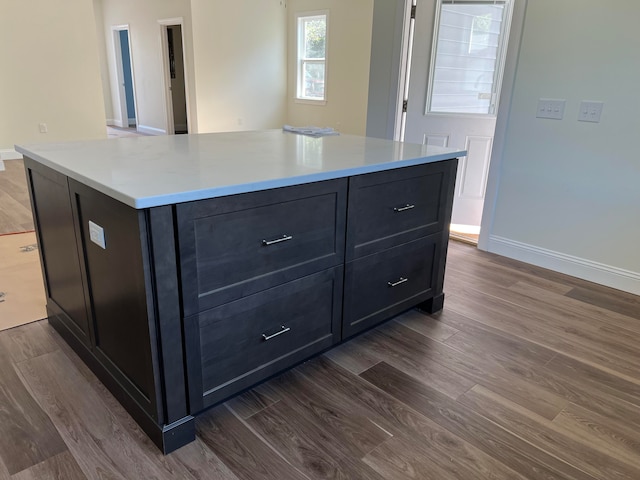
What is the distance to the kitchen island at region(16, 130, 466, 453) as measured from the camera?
4.68ft

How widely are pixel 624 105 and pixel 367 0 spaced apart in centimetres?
510

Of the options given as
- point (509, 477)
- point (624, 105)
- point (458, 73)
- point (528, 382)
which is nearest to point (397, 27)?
point (458, 73)

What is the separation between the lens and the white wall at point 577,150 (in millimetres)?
2818

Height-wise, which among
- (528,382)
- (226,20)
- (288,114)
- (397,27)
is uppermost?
(226,20)

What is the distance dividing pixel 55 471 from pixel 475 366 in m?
1.69

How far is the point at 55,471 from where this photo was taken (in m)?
1.48

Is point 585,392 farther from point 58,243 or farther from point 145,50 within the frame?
point 145,50

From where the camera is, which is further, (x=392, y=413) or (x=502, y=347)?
(x=502, y=347)

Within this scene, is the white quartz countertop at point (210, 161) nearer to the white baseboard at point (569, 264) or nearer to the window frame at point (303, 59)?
the white baseboard at point (569, 264)

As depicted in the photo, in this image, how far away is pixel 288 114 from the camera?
886cm

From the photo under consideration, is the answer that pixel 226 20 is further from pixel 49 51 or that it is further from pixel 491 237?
pixel 491 237

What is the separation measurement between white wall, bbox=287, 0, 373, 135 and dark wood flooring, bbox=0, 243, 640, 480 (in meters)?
5.59

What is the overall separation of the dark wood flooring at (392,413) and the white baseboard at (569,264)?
58cm

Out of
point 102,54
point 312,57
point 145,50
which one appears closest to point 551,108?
point 312,57
